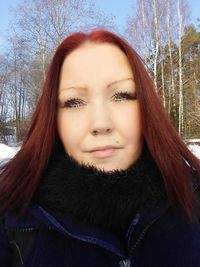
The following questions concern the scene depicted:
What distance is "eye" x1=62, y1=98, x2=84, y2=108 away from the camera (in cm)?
123

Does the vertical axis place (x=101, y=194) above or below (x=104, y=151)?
below

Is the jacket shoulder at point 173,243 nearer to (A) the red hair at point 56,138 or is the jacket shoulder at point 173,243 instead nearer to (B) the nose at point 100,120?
(A) the red hair at point 56,138

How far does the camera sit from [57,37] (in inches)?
587

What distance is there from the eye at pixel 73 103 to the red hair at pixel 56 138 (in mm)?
48

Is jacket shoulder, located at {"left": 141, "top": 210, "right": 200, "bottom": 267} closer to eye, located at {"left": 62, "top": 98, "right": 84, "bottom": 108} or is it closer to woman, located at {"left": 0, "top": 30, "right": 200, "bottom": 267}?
woman, located at {"left": 0, "top": 30, "right": 200, "bottom": 267}

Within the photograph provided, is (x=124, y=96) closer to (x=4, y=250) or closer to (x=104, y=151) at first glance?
(x=104, y=151)

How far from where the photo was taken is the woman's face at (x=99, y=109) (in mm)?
1184

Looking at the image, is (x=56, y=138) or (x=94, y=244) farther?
(x=56, y=138)

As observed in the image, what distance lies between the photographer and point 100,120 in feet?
3.82

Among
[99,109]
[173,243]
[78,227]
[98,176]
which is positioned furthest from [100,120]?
[173,243]

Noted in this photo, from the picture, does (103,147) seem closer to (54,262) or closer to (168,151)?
(168,151)

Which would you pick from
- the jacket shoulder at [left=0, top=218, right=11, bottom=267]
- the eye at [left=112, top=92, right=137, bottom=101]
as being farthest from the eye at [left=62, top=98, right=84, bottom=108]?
the jacket shoulder at [left=0, top=218, right=11, bottom=267]

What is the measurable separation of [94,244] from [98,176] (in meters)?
0.22

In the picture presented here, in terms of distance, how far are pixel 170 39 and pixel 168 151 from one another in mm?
17412
